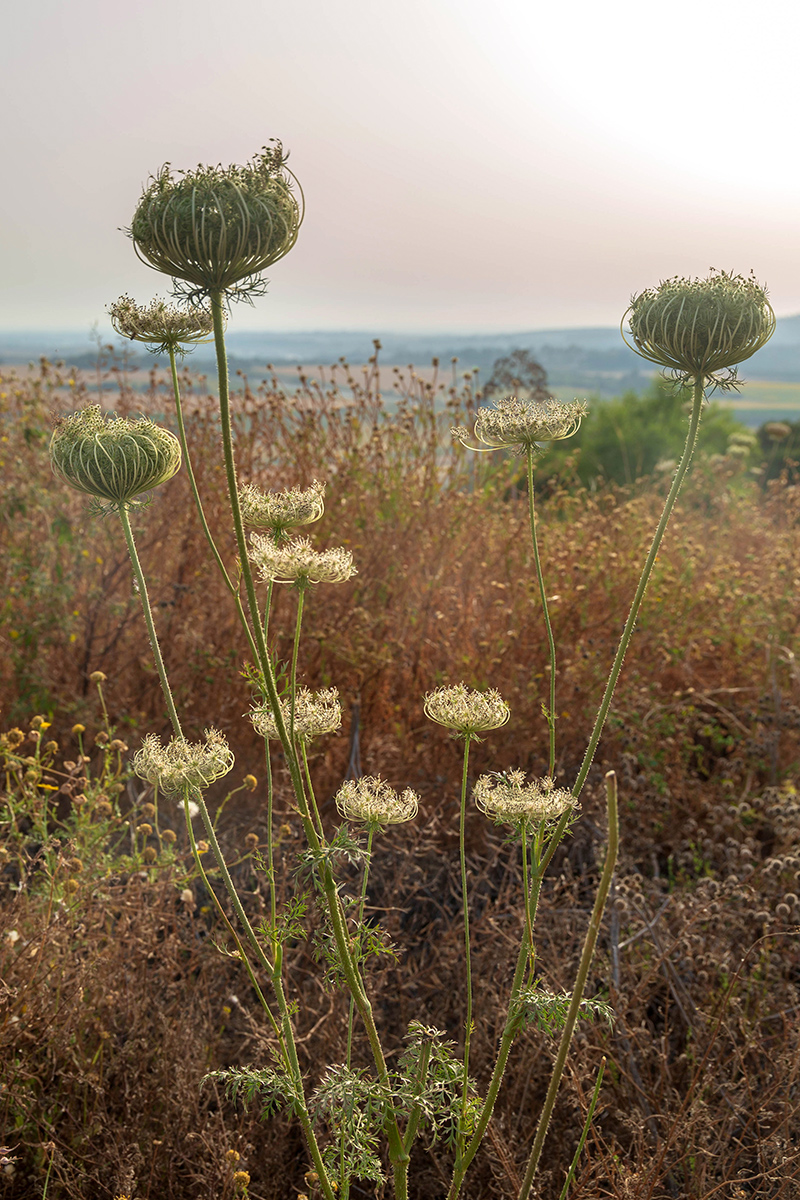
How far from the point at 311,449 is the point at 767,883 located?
139 inches

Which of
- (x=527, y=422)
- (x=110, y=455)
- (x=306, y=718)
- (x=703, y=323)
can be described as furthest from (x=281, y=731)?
(x=703, y=323)

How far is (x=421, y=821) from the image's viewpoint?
398 cm

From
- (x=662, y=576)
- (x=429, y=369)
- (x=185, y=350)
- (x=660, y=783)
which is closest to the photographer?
(x=185, y=350)

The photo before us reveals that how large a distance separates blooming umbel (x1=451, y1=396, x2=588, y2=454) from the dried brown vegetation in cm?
128

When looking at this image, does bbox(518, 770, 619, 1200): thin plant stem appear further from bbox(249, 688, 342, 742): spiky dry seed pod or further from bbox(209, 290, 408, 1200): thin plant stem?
bbox(249, 688, 342, 742): spiky dry seed pod

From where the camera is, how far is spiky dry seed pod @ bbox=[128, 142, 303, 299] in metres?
1.38

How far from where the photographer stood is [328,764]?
164 inches

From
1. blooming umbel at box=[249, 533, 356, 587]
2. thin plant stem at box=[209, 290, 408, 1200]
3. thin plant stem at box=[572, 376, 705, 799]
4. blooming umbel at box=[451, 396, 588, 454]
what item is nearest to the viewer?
thin plant stem at box=[209, 290, 408, 1200]

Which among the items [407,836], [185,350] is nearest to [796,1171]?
[407,836]

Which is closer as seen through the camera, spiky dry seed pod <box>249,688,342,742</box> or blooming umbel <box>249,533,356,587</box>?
blooming umbel <box>249,533,356,587</box>

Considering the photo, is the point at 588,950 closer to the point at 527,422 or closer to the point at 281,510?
the point at 281,510

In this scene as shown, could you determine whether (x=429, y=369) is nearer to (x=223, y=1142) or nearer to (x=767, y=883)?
(x=767, y=883)

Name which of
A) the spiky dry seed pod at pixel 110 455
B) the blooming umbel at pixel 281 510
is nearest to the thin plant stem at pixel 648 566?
the blooming umbel at pixel 281 510

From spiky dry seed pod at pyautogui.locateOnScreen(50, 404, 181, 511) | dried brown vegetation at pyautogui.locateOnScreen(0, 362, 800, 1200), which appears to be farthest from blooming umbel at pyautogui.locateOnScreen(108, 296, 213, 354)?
dried brown vegetation at pyautogui.locateOnScreen(0, 362, 800, 1200)
